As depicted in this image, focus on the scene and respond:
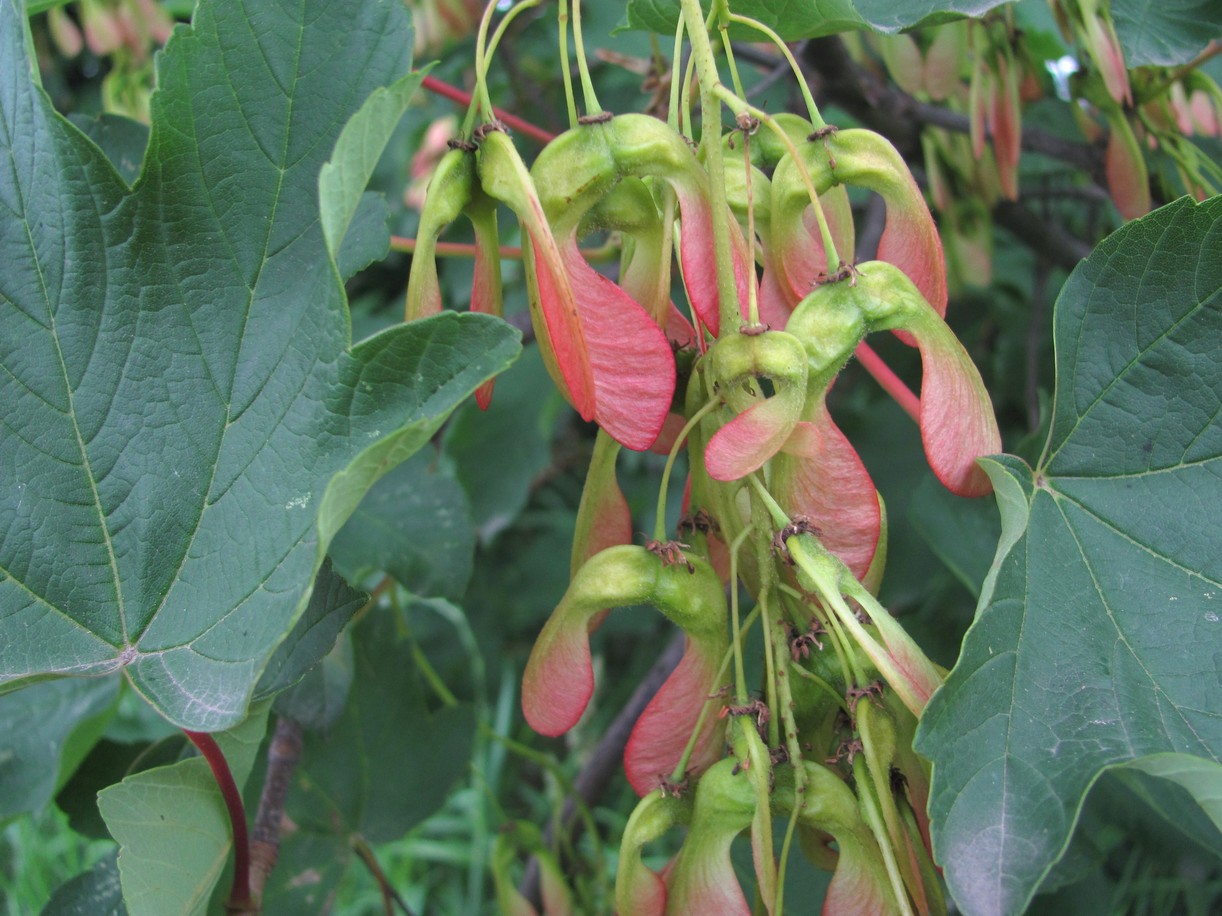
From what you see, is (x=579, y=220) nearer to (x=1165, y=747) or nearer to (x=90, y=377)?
(x=90, y=377)

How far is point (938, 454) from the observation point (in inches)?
23.6

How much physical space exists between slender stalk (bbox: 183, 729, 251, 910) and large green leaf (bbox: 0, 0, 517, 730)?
1.9 inches

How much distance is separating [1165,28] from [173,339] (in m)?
0.80

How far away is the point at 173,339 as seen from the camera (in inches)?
25.0

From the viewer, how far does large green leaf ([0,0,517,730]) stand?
0.61 meters

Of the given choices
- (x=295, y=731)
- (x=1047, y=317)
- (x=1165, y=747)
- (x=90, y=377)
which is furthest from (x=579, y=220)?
(x=1047, y=317)

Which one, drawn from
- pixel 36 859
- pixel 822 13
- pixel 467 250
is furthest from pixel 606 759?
pixel 36 859

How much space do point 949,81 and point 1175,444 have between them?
1.94 ft

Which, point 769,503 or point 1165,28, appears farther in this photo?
point 1165,28

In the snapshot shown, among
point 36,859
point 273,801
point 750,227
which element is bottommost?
point 36,859

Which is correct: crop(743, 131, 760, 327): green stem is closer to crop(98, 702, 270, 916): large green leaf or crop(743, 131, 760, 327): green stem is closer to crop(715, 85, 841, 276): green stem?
crop(715, 85, 841, 276): green stem

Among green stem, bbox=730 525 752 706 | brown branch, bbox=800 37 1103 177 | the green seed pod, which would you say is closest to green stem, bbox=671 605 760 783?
green stem, bbox=730 525 752 706

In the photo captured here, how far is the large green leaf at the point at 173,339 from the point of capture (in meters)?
0.61

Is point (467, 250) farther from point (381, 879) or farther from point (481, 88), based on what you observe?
point (381, 879)
